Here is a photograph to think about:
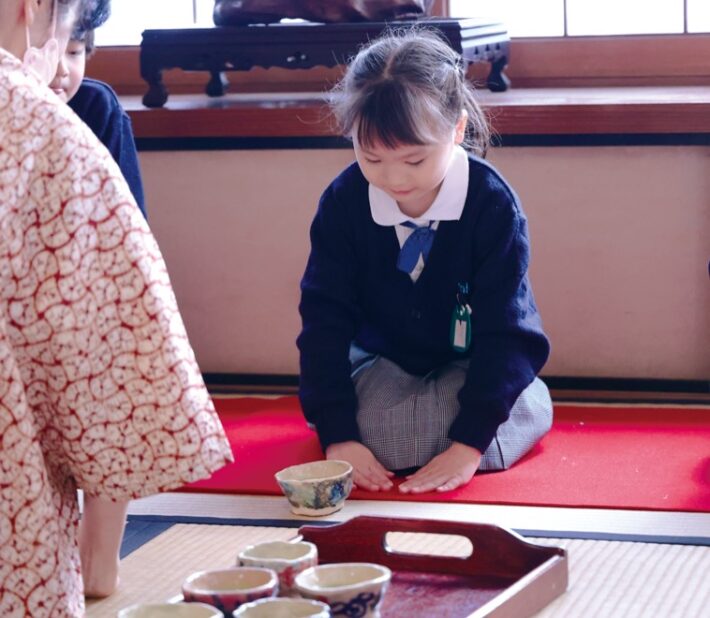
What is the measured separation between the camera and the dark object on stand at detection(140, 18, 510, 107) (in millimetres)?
2975

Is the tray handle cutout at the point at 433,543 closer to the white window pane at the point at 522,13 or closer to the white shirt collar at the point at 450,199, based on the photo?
the white shirt collar at the point at 450,199

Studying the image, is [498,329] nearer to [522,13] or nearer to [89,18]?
[89,18]

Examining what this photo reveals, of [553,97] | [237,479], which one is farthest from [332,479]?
[553,97]

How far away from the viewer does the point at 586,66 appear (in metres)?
3.25

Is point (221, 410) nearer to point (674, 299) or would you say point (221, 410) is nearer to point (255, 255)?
point (255, 255)

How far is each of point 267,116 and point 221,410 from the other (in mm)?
674

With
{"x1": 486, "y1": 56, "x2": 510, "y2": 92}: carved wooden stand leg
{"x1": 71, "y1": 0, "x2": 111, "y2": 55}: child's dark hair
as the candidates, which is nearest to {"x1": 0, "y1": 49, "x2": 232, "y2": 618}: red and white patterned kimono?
{"x1": 71, "y1": 0, "x2": 111, "y2": 55}: child's dark hair

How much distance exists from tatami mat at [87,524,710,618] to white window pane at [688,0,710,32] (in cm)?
177

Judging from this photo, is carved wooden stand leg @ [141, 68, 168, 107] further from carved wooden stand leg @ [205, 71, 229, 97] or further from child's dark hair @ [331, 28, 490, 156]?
child's dark hair @ [331, 28, 490, 156]

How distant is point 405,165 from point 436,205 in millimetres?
171

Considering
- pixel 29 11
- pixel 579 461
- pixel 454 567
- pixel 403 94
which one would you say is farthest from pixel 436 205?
pixel 29 11

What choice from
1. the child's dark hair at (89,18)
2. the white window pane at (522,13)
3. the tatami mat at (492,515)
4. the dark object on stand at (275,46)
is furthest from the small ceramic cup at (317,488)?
the white window pane at (522,13)

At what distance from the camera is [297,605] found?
1253mm

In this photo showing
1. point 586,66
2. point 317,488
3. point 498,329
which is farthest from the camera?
point 586,66
